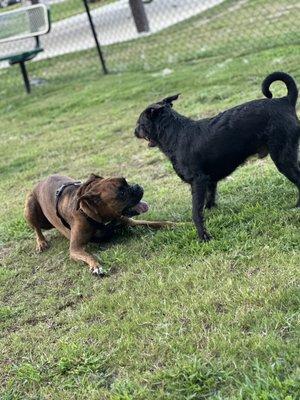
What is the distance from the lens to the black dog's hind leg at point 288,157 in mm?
4465

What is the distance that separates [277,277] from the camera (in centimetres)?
358

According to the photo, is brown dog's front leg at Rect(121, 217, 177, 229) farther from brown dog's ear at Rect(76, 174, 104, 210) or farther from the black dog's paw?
the black dog's paw

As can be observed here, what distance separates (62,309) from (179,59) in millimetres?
9136

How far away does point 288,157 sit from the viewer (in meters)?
4.48

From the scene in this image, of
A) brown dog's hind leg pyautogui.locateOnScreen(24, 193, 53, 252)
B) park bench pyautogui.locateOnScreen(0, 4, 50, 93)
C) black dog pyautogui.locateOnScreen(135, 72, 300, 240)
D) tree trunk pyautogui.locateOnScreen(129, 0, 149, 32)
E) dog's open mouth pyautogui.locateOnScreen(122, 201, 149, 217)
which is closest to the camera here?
black dog pyautogui.locateOnScreen(135, 72, 300, 240)

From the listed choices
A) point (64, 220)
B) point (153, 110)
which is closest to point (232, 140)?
point (153, 110)

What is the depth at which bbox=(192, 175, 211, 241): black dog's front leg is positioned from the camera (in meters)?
4.51

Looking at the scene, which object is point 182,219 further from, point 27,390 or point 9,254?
point 27,390

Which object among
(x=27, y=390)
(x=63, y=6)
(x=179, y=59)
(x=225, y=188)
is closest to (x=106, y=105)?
(x=179, y=59)

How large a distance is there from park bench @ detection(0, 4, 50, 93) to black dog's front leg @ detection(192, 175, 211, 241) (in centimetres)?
893

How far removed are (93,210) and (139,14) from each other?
40.7 feet

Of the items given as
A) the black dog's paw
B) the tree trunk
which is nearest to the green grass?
the black dog's paw

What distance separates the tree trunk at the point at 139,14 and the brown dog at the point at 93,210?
11710mm

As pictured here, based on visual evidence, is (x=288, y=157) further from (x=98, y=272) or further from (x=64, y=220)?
(x=64, y=220)
